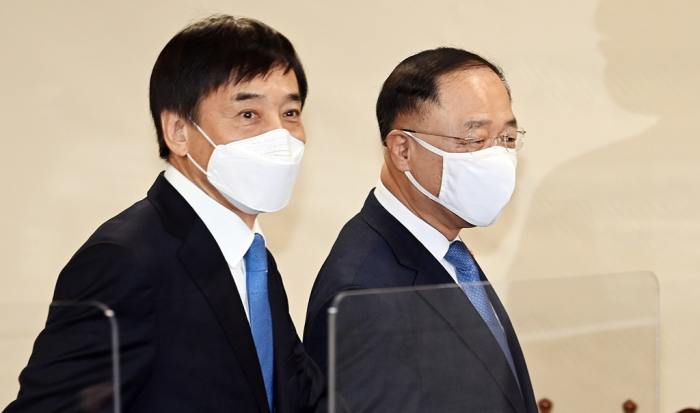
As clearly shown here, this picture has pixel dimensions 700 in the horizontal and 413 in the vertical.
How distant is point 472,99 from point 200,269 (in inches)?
28.4

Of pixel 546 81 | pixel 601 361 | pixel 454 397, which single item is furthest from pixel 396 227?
pixel 546 81

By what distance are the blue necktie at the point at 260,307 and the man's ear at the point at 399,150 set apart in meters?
0.48

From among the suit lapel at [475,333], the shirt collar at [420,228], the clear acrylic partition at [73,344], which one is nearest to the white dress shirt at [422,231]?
the shirt collar at [420,228]

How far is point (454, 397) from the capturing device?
40.6 inches

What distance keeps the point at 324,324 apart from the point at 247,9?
6.35 feet

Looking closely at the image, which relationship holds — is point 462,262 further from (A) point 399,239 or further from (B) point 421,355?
(B) point 421,355

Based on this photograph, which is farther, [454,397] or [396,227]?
[396,227]

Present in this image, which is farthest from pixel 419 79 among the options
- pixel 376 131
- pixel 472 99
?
pixel 376 131

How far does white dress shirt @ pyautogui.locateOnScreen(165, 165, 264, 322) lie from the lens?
1.22 m

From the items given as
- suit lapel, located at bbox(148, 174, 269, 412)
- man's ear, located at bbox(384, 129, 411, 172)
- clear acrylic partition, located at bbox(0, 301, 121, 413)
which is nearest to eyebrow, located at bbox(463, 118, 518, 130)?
man's ear, located at bbox(384, 129, 411, 172)

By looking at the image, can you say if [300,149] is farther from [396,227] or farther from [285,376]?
[285,376]

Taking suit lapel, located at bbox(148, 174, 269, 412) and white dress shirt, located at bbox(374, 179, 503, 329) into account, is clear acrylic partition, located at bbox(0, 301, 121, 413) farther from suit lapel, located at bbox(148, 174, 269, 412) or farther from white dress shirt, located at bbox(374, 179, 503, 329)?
white dress shirt, located at bbox(374, 179, 503, 329)

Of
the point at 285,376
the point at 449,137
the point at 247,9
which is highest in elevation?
the point at 247,9

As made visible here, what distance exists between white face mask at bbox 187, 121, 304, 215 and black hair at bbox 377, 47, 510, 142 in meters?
0.37
